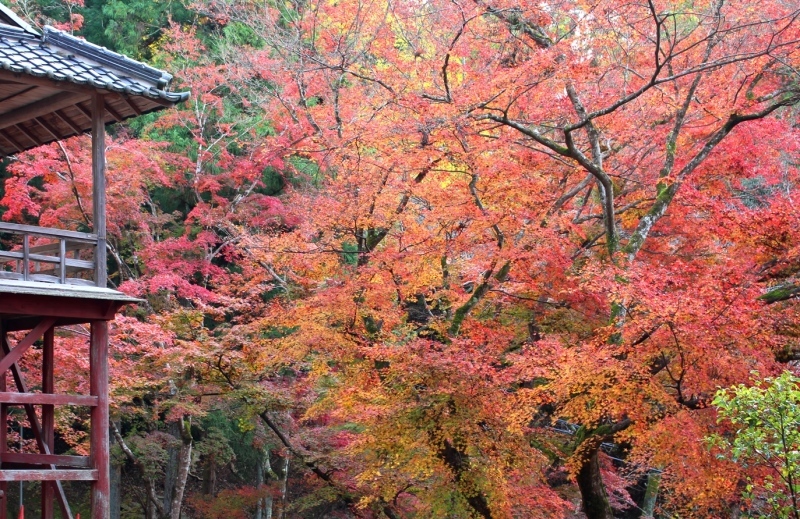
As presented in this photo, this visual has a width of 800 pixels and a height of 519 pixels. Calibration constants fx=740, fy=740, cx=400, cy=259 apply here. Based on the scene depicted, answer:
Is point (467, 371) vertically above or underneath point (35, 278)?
underneath

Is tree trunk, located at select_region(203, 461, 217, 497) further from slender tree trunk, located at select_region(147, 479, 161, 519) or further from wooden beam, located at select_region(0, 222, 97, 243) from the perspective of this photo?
wooden beam, located at select_region(0, 222, 97, 243)

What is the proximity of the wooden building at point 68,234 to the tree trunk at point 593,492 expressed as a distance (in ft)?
21.8

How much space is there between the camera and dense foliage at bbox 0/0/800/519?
9.41 meters

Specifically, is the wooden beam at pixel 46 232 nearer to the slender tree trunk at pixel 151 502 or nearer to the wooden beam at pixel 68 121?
the wooden beam at pixel 68 121

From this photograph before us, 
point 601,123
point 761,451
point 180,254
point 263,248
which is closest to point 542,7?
point 601,123

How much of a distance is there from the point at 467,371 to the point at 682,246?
16.4ft

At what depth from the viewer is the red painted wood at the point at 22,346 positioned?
662 cm

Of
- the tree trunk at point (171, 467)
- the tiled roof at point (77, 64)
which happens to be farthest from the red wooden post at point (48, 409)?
A: the tree trunk at point (171, 467)

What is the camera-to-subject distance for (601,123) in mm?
12344

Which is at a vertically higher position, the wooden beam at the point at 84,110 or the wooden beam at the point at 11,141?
the wooden beam at the point at 11,141

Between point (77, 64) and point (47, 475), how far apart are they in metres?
3.70

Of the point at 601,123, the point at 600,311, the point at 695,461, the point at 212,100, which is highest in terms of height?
the point at 212,100

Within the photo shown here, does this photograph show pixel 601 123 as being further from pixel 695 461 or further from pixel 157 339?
pixel 157 339

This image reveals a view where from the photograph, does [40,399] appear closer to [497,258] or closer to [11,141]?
[11,141]
